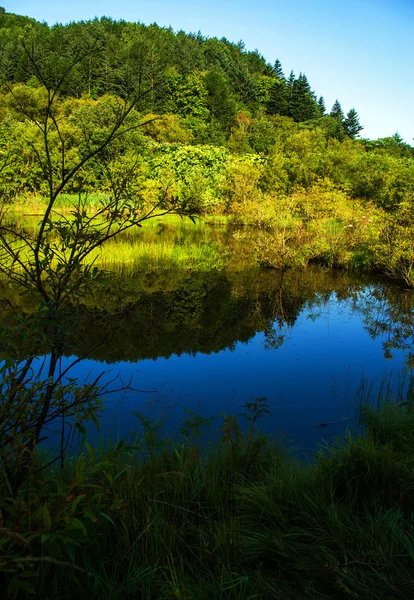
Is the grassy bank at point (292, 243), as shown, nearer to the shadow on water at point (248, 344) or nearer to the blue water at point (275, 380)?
the shadow on water at point (248, 344)

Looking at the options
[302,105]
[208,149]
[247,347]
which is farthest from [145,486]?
[302,105]

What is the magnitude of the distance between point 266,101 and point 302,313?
5621 centimetres

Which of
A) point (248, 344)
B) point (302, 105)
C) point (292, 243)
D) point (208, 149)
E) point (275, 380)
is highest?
point (302, 105)

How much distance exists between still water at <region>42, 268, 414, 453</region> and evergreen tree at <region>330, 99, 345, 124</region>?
50.9 m

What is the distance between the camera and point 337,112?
55.9 meters

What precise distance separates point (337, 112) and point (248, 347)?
57488 millimetres

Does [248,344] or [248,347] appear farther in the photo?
[248,344]

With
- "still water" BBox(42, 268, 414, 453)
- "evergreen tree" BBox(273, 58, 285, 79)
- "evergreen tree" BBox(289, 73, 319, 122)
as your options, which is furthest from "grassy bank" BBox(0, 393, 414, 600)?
"evergreen tree" BBox(273, 58, 285, 79)

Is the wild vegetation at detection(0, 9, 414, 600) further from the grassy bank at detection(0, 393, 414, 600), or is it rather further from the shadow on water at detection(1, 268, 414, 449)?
the shadow on water at detection(1, 268, 414, 449)

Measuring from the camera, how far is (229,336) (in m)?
7.18

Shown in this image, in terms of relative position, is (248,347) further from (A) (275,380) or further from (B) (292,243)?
(B) (292,243)

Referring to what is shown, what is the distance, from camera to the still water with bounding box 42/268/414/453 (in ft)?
15.0

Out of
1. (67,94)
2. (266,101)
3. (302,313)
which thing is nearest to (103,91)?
(67,94)

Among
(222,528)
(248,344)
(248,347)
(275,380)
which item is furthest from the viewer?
(248,344)
